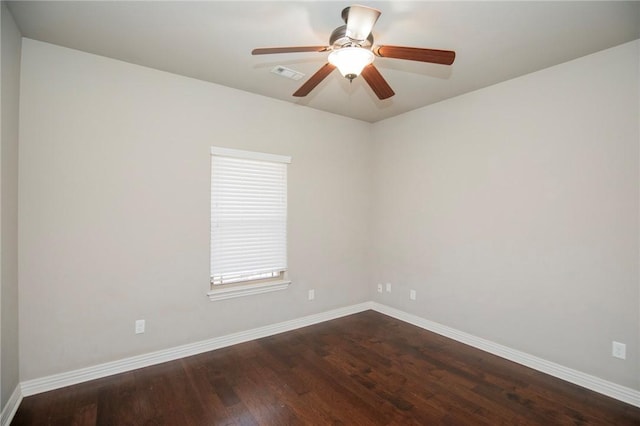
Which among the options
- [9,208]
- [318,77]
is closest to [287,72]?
[318,77]

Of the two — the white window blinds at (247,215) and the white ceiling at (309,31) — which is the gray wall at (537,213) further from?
the white window blinds at (247,215)

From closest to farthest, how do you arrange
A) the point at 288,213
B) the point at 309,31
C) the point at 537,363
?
the point at 309,31
the point at 537,363
the point at 288,213

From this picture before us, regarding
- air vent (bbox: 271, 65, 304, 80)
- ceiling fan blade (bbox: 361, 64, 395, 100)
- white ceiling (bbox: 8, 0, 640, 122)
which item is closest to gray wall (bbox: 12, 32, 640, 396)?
white ceiling (bbox: 8, 0, 640, 122)

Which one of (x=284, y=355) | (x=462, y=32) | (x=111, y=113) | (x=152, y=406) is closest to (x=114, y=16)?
(x=111, y=113)

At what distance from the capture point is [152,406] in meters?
2.31

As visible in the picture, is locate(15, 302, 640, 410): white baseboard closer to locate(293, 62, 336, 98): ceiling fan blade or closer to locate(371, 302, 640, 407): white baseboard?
locate(371, 302, 640, 407): white baseboard

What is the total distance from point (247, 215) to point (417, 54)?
2.40 m

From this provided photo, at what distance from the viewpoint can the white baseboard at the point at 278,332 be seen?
2.44 meters

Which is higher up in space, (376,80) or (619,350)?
(376,80)

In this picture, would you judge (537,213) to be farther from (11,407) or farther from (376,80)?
(11,407)

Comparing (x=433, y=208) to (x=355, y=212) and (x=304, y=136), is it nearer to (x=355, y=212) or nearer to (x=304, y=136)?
(x=355, y=212)

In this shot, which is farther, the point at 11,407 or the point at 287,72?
the point at 287,72

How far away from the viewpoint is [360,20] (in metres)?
1.76

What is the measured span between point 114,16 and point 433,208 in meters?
3.60
